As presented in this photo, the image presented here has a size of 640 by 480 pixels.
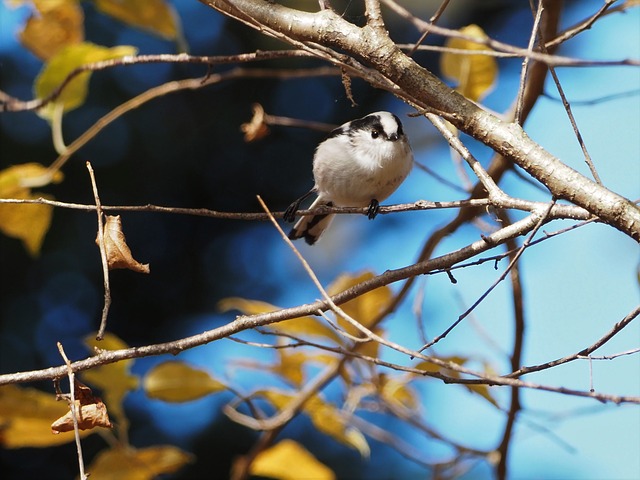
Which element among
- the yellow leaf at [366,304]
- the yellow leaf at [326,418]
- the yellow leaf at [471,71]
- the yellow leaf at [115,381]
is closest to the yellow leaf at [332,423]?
the yellow leaf at [326,418]

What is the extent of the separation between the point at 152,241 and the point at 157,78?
0.88 metres

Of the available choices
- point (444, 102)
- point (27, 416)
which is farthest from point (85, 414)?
point (444, 102)

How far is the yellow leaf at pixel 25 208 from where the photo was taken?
1886 millimetres

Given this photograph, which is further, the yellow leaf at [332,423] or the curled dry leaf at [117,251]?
the yellow leaf at [332,423]

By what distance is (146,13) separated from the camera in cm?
191

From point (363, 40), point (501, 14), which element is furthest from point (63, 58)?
point (501, 14)

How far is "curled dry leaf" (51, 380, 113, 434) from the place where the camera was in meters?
1.25

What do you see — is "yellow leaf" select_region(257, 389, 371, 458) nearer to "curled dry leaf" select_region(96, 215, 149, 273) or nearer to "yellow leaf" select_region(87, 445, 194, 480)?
"yellow leaf" select_region(87, 445, 194, 480)

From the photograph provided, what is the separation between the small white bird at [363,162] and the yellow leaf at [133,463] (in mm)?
774

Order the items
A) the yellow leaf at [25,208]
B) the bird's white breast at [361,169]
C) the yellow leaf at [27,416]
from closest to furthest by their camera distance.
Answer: the yellow leaf at [27,416] → the yellow leaf at [25,208] → the bird's white breast at [361,169]

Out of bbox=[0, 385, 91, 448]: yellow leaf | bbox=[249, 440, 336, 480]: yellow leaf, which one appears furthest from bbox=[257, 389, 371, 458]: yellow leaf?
bbox=[0, 385, 91, 448]: yellow leaf

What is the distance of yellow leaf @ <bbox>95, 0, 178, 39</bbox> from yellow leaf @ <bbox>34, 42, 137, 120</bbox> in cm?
7

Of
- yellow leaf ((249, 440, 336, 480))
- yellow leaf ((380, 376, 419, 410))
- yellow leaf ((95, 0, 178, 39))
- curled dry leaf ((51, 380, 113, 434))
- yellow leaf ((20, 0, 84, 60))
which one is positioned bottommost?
curled dry leaf ((51, 380, 113, 434))

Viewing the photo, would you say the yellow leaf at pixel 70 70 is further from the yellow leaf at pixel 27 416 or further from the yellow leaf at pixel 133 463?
the yellow leaf at pixel 133 463
